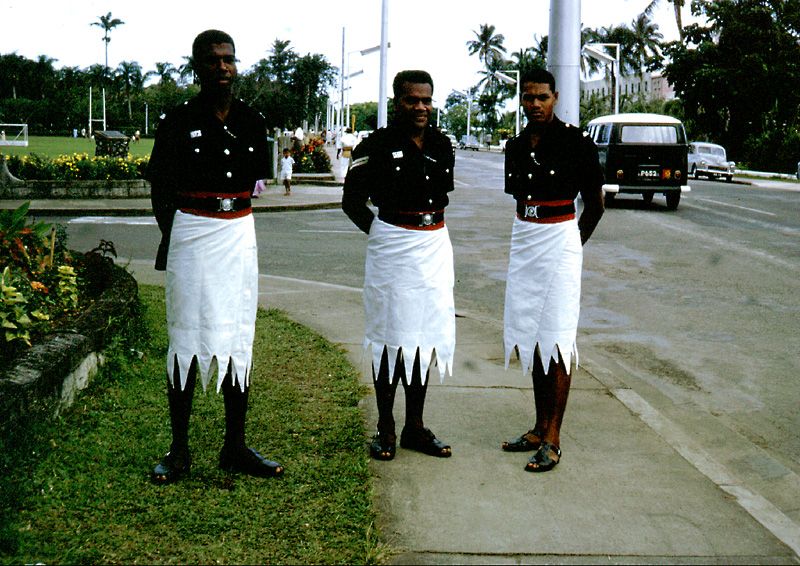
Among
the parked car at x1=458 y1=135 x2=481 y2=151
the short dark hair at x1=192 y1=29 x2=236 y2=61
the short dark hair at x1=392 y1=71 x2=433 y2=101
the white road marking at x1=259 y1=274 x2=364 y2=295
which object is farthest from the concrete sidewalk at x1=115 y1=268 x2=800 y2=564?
the parked car at x1=458 y1=135 x2=481 y2=151

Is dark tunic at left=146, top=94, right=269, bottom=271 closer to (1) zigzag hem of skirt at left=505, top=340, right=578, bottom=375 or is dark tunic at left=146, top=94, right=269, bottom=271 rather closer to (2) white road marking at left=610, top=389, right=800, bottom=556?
(1) zigzag hem of skirt at left=505, top=340, right=578, bottom=375

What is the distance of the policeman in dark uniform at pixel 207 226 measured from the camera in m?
4.30

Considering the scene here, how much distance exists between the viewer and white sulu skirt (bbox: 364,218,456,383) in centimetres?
479

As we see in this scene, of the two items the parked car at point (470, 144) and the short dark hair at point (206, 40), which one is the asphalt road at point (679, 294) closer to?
the short dark hair at point (206, 40)

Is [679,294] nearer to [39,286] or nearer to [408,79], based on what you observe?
[408,79]

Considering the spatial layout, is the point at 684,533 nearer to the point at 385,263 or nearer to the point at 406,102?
the point at 385,263

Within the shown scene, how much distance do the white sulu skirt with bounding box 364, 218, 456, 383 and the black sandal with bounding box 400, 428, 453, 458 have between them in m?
0.31

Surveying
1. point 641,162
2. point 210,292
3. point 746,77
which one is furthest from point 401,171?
point 746,77

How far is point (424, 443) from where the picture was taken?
500 centimetres

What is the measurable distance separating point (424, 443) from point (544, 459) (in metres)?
0.65

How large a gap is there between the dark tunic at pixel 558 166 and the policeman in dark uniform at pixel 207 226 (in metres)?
1.38

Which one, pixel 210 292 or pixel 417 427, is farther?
pixel 417 427

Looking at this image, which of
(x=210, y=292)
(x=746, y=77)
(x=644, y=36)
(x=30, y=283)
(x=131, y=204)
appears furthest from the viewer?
(x=644, y=36)

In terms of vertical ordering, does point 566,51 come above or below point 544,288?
above
